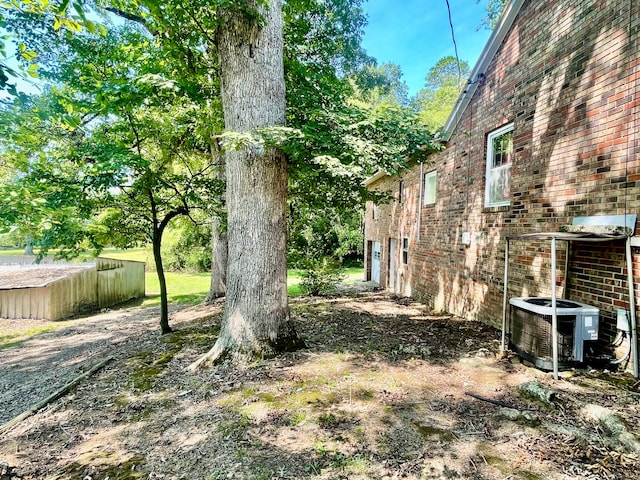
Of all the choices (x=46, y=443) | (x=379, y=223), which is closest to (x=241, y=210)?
(x=46, y=443)

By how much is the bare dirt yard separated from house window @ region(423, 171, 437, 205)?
5.24 metres

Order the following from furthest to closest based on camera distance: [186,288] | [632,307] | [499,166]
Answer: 1. [186,288]
2. [499,166]
3. [632,307]

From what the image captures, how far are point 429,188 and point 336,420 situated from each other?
8.12 metres

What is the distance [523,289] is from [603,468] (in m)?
3.72

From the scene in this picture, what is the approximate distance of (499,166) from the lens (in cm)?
652

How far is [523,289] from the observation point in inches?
220

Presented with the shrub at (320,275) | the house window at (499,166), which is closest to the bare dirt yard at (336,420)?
the house window at (499,166)

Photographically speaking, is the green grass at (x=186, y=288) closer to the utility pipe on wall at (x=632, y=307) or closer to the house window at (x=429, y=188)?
the house window at (x=429, y=188)

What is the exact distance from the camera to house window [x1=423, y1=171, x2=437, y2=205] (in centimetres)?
959

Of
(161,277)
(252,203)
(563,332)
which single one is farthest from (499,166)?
(161,277)

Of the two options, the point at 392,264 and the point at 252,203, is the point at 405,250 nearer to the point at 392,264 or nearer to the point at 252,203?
the point at 392,264

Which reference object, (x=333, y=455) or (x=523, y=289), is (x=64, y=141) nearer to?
(x=333, y=455)

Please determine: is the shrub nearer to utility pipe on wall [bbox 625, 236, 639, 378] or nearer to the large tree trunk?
the large tree trunk

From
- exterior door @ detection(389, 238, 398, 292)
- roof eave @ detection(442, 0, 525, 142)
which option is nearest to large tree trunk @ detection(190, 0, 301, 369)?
Result: roof eave @ detection(442, 0, 525, 142)
